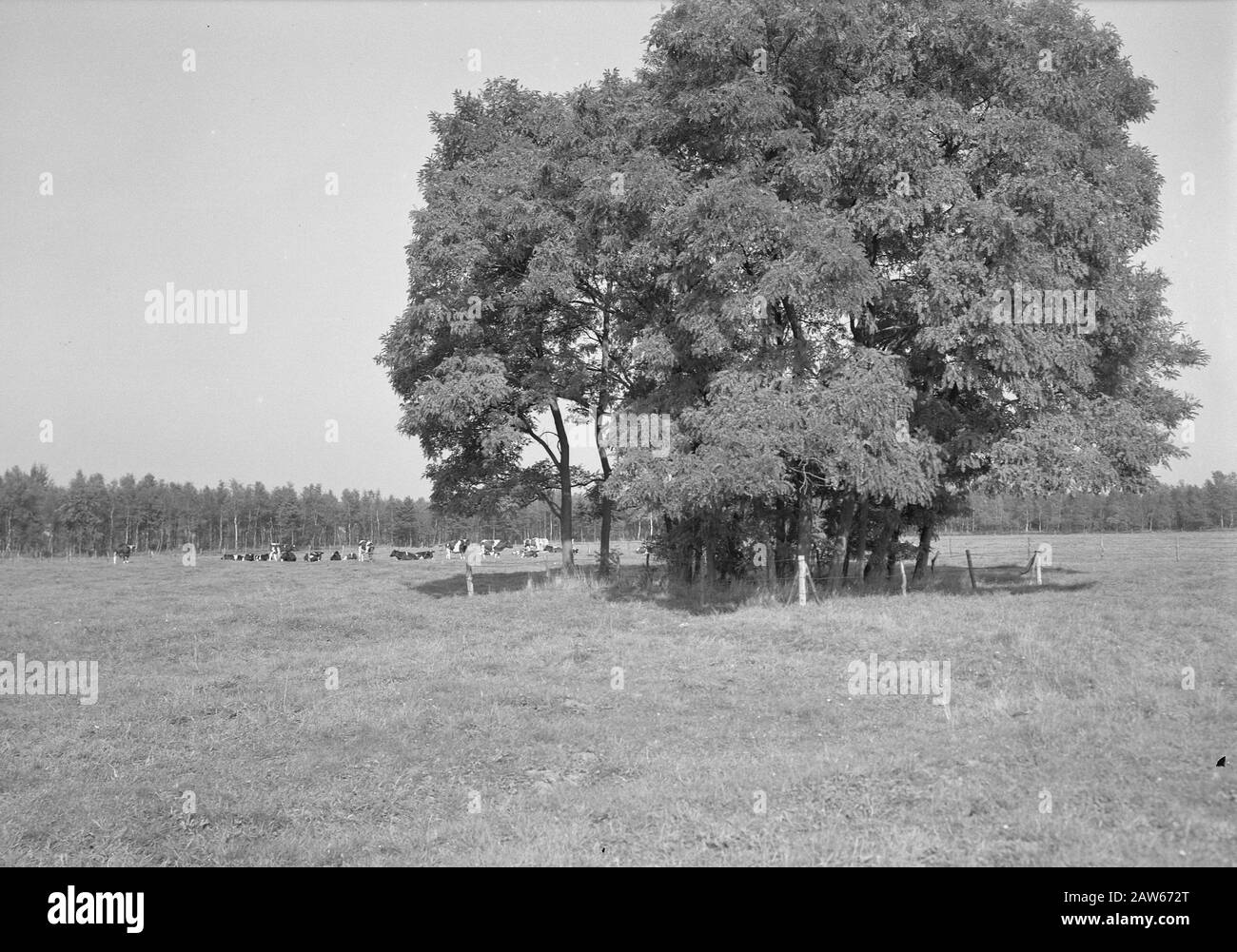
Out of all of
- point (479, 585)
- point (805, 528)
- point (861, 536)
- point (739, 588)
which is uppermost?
point (805, 528)

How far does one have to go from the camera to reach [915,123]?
19797mm

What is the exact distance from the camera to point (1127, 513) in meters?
98.6

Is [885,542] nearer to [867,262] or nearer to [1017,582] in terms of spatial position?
[1017,582]

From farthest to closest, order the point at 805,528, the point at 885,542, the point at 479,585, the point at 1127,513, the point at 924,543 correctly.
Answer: the point at 1127,513 → the point at 479,585 → the point at 924,543 → the point at 885,542 → the point at 805,528

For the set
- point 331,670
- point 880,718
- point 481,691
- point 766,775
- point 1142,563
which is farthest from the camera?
point 1142,563

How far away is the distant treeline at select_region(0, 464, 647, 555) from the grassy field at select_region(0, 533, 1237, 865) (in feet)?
205

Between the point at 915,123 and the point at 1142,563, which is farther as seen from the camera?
the point at 1142,563

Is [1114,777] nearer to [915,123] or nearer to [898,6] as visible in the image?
[915,123]

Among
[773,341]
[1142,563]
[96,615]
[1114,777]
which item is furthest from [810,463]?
[1142,563]

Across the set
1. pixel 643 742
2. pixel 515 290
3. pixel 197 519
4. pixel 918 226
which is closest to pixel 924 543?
pixel 918 226

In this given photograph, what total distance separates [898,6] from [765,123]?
4440 millimetres

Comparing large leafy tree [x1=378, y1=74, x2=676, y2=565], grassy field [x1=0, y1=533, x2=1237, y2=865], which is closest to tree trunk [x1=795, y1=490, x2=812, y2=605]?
grassy field [x1=0, y1=533, x2=1237, y2=865]

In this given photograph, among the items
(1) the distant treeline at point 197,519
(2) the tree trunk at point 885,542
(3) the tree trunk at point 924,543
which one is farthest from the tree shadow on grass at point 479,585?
(1) the distant treeline at point 197,519

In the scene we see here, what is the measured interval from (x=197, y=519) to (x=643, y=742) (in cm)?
12753
